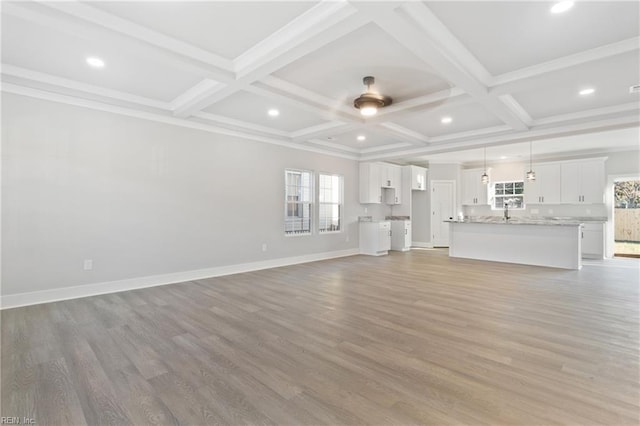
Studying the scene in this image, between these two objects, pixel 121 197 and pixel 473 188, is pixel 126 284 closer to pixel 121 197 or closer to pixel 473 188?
pixel 121 197

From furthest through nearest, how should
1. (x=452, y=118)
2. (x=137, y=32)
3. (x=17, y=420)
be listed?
(x=452, y=118) → (x=137, y=32) → (x=17, y=420)

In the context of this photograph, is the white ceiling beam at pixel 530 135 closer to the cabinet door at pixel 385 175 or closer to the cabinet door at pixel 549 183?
the cabinet door at pixel 385 175

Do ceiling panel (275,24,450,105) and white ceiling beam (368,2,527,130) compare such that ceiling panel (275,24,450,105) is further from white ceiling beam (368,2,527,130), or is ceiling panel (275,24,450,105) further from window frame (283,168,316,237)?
window frame (283,168,316,237)

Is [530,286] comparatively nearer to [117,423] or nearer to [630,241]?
[117,423]

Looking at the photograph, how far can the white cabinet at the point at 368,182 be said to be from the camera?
8.30 m

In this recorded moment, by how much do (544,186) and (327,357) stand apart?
29.2 ft

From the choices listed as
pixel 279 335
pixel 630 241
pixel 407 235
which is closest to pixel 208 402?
pixel 279 335

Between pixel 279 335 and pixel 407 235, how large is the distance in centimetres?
709

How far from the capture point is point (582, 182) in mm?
7820

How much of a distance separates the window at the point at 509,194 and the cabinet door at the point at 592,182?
1.42m

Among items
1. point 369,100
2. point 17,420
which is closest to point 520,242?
point 369,100

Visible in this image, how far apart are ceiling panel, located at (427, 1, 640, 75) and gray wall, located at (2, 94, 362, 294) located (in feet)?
13.8

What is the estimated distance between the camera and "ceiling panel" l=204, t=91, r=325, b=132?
4414 millimetres

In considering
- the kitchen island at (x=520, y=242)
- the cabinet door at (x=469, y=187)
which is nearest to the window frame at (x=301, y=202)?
the kitchen island at (x=520, y=242)
